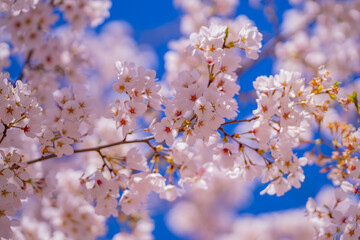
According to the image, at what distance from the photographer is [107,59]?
30.9ft

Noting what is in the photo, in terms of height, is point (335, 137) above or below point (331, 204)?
above

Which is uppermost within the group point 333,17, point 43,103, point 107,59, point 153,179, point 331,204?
point 107,59

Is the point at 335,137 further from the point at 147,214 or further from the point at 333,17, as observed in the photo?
the point at 333,17

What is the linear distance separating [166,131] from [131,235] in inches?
73.0

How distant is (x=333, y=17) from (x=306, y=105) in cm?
495

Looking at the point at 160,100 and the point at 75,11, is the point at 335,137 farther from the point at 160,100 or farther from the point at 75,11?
the point at 75,11

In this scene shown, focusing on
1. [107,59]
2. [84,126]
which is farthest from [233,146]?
[107,59]

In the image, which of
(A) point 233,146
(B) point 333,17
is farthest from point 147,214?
(B) point 333,17

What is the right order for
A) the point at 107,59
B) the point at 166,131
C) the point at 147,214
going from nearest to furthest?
the point at 166,131 < the point at 147,214 < the point at 107,59

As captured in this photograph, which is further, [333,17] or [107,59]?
[107,59]

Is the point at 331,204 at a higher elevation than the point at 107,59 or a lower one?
lower

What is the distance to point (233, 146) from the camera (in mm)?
2000

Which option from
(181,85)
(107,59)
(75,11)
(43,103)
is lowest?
(181,85)

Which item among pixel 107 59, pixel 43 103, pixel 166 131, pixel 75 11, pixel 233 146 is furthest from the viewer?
pixel 107 59
